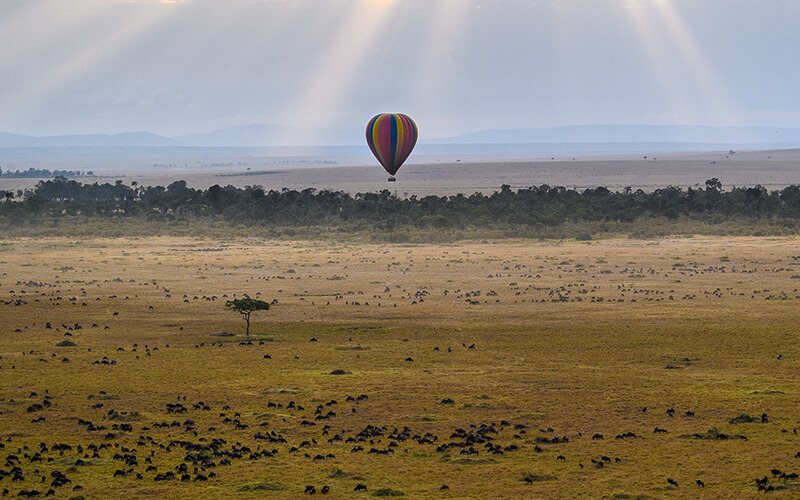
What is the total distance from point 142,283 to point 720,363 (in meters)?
34.5

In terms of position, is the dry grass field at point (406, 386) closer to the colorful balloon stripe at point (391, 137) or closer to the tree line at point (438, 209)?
the colorful balloon stripe at point (391, 137)

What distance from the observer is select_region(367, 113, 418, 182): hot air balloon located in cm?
7450

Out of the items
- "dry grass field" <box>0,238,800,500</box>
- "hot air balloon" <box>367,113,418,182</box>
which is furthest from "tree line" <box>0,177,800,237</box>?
"dry grass field" <box>0,238,800,500</box>

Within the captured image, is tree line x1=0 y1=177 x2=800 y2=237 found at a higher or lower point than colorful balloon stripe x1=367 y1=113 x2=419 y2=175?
lower

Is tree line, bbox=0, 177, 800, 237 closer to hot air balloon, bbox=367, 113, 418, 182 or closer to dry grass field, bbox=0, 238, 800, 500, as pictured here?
hot air balloon, bbox=367, 113, 418, 182

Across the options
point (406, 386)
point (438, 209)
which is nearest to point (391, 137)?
point (438, 209)

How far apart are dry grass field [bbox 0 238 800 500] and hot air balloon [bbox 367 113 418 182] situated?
1996 cm

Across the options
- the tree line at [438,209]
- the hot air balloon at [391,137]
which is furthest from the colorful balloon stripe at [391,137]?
the tree line at [438,209]

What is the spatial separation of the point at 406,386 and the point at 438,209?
261 feet

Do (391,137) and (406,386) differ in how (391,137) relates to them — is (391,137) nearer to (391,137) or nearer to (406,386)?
(391,137)

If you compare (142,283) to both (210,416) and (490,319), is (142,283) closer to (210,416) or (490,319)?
(490,319)

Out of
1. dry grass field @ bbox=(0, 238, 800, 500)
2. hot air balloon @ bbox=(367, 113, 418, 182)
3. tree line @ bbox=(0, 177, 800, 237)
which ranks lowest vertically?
dry grass field @ bbox=(0, 238, 800, 500)

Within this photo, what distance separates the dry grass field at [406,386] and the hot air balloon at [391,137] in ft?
65.5

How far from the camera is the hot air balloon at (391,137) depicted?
244 ft
